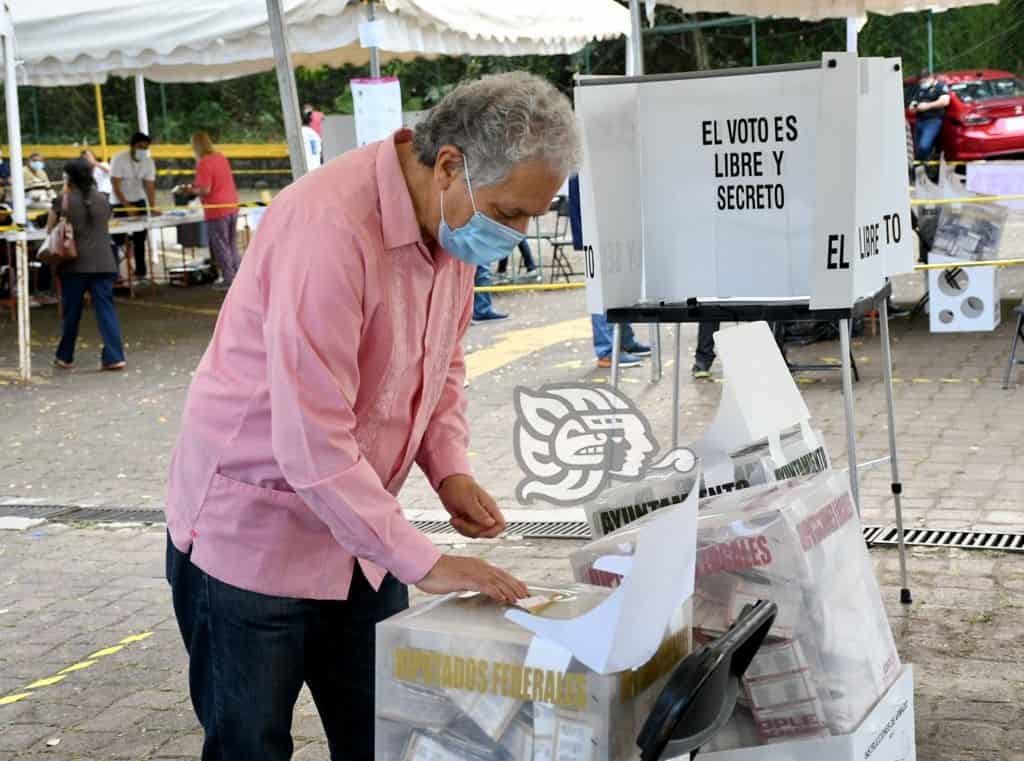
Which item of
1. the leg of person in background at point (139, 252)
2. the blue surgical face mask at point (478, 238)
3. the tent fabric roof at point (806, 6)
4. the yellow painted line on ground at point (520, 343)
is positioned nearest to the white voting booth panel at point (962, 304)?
the tent fabric roof at point (806, 6)

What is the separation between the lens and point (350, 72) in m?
32.3

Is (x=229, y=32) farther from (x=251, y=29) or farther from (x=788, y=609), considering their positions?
(x=788, y=609)

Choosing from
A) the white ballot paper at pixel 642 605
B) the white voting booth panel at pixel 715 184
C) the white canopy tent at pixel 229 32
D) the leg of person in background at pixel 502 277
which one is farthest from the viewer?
the leg of person in background at pixel 502 277

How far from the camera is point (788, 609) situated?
8.03 feet

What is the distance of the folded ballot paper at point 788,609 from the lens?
245 cm

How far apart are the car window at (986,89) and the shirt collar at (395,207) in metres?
20.7

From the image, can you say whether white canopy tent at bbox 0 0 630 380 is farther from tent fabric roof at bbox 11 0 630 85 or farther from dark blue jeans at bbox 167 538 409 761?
dark blue jeans at bbox 167 538 409 761

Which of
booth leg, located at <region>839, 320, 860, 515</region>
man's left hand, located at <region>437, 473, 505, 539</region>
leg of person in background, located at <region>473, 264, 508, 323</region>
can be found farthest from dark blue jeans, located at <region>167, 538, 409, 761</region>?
leg of person in background, located at <region>473, 264, 508, 323</region>

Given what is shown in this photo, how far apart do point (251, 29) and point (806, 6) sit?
4305 mm

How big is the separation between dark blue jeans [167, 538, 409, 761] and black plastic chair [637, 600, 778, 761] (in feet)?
2.63

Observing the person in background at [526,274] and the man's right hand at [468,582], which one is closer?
the man's right hand at [468,582]

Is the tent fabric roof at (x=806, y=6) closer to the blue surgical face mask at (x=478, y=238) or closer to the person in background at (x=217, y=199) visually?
the person in background at (x=217, y=199)

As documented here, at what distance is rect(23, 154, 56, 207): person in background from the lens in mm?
17062

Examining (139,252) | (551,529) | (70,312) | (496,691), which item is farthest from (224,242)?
(496,691)
